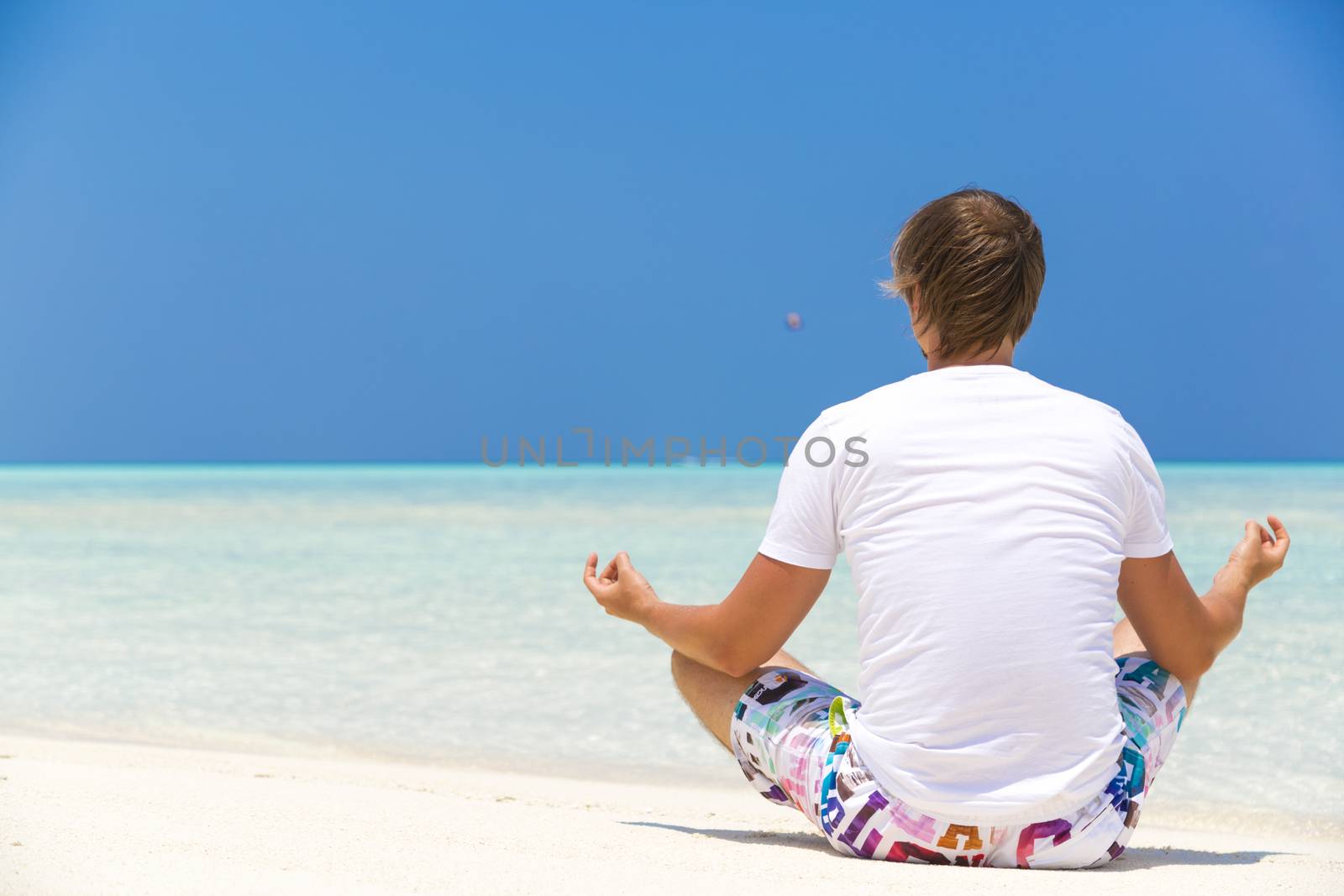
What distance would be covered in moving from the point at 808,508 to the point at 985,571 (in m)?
0.21

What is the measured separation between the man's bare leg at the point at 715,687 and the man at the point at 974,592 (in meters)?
0.10

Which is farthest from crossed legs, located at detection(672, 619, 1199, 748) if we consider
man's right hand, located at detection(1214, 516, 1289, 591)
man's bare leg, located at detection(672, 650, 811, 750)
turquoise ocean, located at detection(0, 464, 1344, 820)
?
turquoise ocean, located at detection(0, 464, 1344, 820)

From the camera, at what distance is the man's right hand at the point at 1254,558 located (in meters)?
1.58

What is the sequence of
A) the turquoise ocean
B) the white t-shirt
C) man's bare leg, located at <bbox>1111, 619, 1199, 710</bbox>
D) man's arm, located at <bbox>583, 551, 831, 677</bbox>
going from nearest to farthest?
1. the white t-shirt
2. man's arm, located at <bbox>583, 551, 831, 677</bbox>
3. man's bare leg, located at <bbox>1111, 619, 1199, 710</bbox>
4. the turquoise ocean

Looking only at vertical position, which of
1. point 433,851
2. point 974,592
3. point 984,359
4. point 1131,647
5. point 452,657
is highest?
point 984,359

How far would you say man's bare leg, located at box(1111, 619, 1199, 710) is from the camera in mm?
1560

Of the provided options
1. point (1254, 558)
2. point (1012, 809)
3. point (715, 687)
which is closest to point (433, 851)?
point (715, 687)

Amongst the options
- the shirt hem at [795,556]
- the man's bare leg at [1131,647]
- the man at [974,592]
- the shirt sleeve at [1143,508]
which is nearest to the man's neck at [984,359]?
the man at [974,592]

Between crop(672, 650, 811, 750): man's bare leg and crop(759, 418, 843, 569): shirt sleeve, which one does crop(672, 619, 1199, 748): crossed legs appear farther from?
crop(759, 418, 843, 569): shirt sleeve

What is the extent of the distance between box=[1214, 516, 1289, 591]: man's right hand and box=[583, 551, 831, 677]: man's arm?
594 mm

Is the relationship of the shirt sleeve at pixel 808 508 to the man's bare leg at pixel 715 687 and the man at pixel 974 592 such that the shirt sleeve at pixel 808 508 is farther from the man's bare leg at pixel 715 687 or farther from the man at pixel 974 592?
the man's bare leg at pixel 715 687

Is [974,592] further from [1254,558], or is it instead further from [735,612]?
[1254,558]

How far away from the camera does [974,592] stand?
1277mm

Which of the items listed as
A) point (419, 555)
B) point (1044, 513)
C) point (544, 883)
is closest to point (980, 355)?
point (1044, 513)
